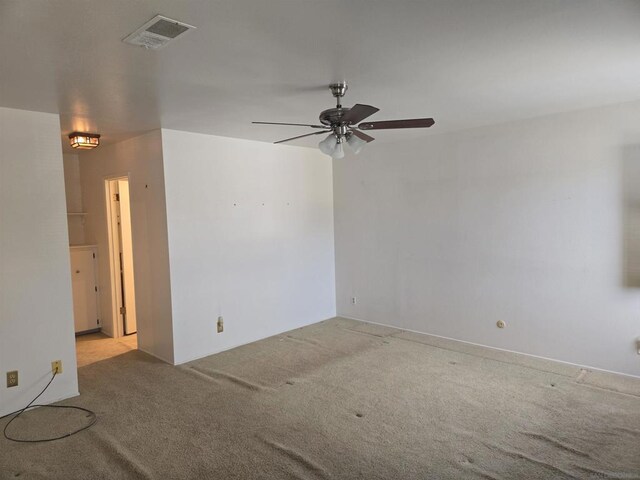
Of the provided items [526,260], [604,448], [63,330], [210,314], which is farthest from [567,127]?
[63,330]

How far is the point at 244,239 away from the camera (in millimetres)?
4973

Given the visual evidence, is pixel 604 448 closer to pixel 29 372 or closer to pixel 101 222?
pixel 29 372

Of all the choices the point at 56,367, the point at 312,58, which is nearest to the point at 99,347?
the point at 56,367

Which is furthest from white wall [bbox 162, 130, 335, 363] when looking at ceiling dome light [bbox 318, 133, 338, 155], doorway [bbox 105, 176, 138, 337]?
ceiling dome light [bbox 318, 133, 338, 155]

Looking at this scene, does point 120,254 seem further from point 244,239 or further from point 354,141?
point 354,141

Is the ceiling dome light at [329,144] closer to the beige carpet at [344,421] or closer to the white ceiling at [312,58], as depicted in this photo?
the white ceiling at [312,58]

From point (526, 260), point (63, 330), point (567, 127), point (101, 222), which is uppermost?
point (567, 127)

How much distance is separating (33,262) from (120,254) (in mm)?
1977

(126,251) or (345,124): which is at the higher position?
(345,124)

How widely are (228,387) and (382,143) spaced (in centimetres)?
335

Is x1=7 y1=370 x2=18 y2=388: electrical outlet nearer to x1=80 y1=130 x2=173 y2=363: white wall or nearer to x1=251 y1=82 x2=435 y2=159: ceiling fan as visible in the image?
x1=80 y1=130 x2=173 y2=363: white wall

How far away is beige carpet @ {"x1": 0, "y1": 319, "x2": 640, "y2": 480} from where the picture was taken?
2547 millimetres

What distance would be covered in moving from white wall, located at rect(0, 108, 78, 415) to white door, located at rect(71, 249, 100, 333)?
206 cm

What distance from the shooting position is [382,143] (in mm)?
5352
